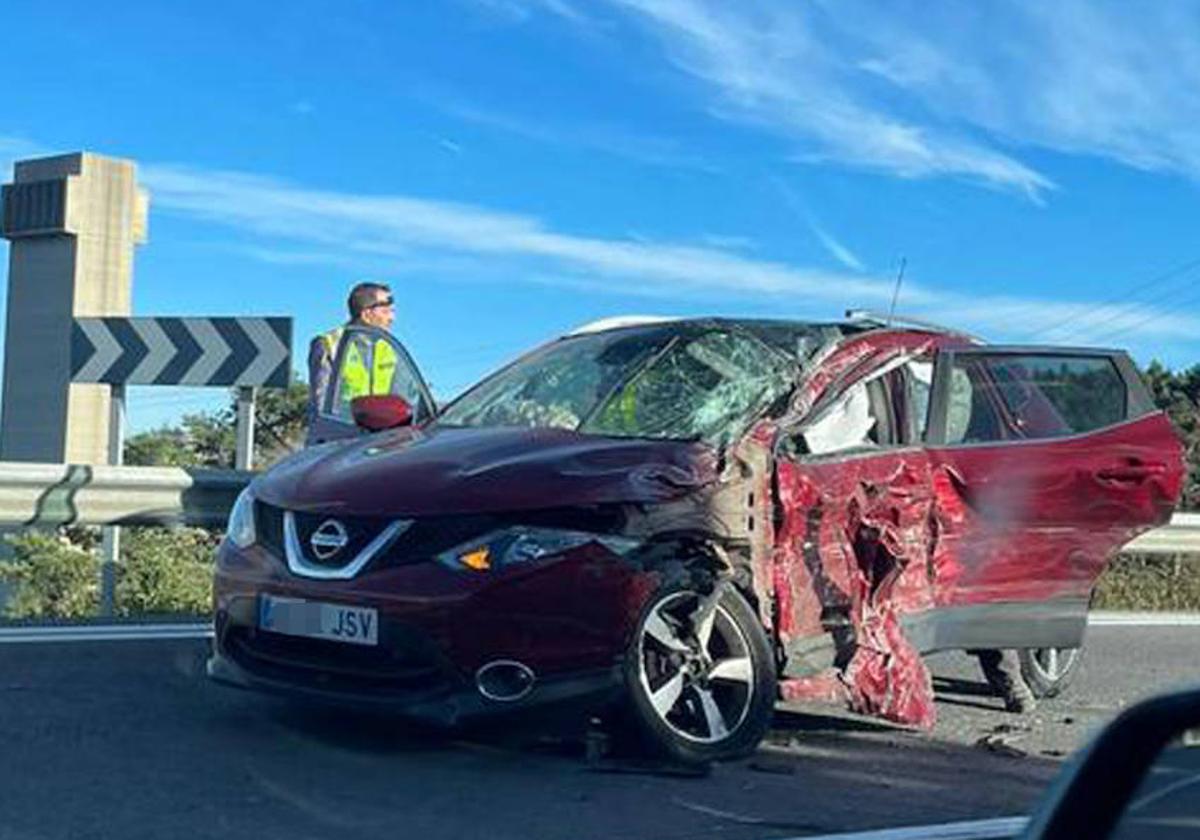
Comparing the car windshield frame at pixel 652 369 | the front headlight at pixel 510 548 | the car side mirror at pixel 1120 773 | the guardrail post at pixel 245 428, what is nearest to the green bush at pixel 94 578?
the guardrail post at pixel 245 428

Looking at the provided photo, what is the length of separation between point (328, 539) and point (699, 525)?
4.35 ft

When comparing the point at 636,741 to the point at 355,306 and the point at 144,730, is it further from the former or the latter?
the point at 355,306

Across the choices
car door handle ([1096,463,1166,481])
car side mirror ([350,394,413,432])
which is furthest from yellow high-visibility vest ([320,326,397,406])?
car door handle ([1096,463,1166,481])

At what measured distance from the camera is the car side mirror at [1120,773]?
1.82 meters

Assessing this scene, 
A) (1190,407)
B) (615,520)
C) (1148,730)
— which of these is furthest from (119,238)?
(1190,407)

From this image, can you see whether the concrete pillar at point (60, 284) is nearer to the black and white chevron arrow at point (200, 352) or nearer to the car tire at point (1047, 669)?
the black and white chevron arrow at point (200, 352)

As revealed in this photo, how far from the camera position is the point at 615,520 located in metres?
5.64

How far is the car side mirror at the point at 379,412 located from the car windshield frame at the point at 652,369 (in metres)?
0.19

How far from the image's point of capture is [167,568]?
10.8 meters

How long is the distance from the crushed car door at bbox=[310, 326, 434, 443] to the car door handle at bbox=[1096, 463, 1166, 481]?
321 cm

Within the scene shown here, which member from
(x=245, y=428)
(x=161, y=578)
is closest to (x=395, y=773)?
(x=245, y=428)

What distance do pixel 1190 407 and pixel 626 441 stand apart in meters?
25.5

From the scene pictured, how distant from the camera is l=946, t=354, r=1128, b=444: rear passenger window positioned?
23.4 feet

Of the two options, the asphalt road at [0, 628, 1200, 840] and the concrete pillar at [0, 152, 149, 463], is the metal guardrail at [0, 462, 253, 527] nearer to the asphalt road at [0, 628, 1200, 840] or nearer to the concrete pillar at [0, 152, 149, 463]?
the asphalt road at [0, 628, 1200, 840]
